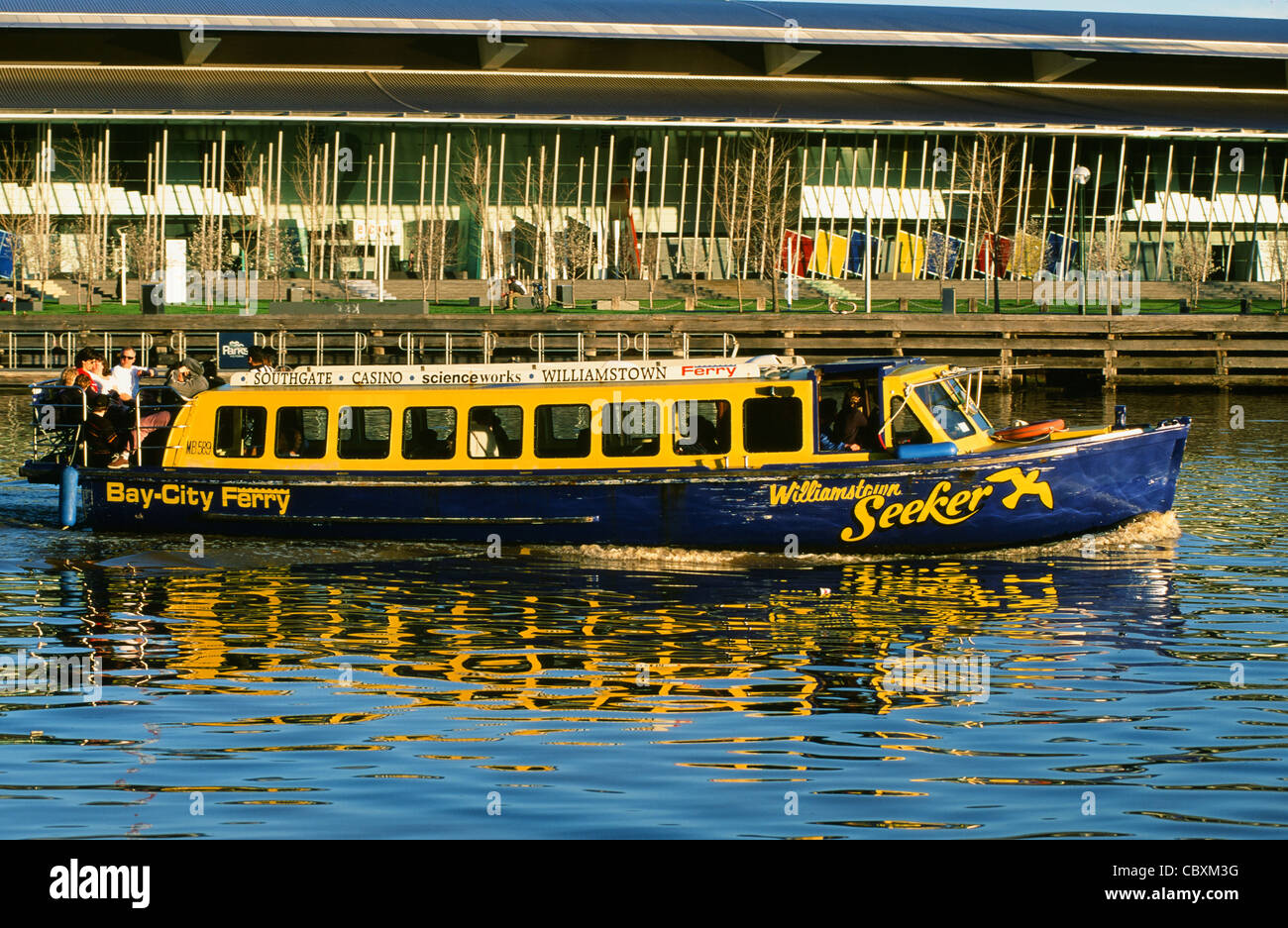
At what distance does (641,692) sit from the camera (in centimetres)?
1435

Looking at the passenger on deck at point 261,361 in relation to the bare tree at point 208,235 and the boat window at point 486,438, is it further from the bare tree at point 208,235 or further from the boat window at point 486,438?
the bare tree at point 208,235

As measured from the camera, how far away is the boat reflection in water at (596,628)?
14.5 m

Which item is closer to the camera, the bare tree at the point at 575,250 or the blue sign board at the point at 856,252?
the bare tree at the point at 575,250

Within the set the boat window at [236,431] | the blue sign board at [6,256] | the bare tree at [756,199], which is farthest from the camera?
the bare tree at [756,199]

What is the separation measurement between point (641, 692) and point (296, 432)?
9.84 meters

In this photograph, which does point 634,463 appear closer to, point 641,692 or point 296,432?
point 296,432

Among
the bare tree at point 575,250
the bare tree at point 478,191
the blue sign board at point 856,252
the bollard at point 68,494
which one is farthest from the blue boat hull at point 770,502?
the blue sign board at point 856,252

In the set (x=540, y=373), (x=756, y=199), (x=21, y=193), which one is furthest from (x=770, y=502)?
(x=21, y=193)

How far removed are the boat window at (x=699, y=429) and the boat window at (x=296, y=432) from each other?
4940 mm

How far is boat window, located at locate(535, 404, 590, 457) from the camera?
71.5 feet

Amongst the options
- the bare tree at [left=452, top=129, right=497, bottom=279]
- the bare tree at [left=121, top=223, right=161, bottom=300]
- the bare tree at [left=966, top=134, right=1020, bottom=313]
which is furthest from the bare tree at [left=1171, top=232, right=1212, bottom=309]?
the bare tree at [left=121, top=223, right=161, bottom=300]

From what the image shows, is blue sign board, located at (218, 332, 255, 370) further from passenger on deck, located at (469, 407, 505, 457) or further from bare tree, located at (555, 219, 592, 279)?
bare tree, located at (555, 219, 592, 279)
